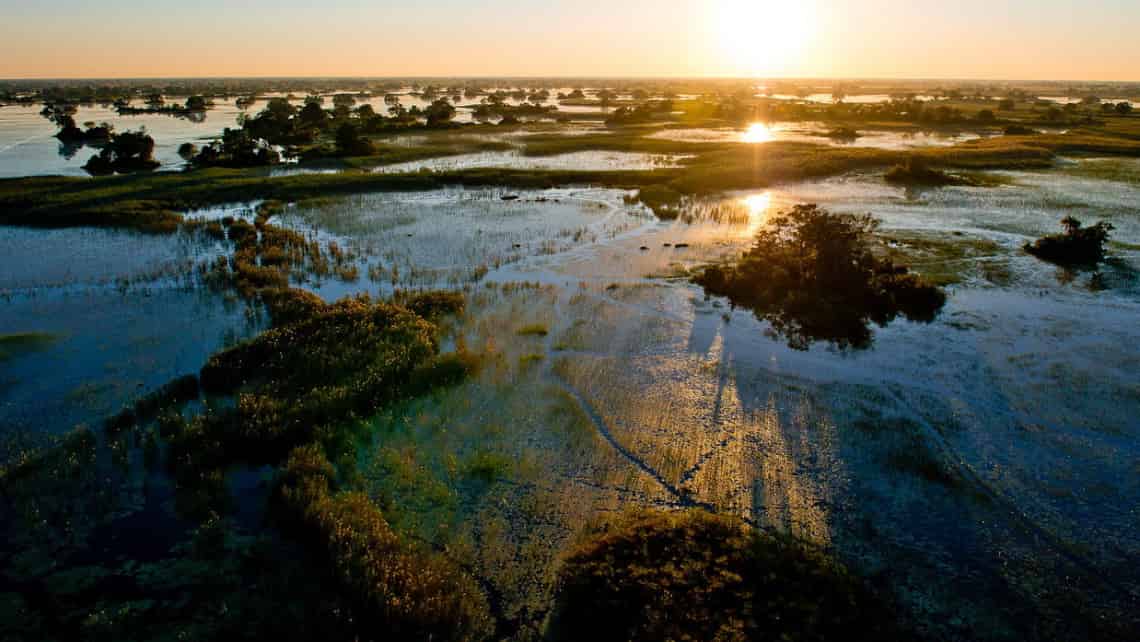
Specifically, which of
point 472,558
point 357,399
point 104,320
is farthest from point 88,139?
point 472,558

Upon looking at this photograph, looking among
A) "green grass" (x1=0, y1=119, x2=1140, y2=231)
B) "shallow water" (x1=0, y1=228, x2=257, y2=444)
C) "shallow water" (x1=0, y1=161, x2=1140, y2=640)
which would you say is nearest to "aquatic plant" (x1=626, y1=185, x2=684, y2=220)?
"green grass" (x1=0, y1=119, x2=1140, y2=231)

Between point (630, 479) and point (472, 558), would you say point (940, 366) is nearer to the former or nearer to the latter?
point (630, 479)

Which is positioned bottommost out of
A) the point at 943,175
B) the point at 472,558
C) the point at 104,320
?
the point at 472,558

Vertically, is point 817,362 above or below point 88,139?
below

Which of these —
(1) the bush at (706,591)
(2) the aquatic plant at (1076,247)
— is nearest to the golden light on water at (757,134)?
(2) the aquatic plant at (1076,247)

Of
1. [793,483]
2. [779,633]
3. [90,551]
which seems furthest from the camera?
[793,483]
